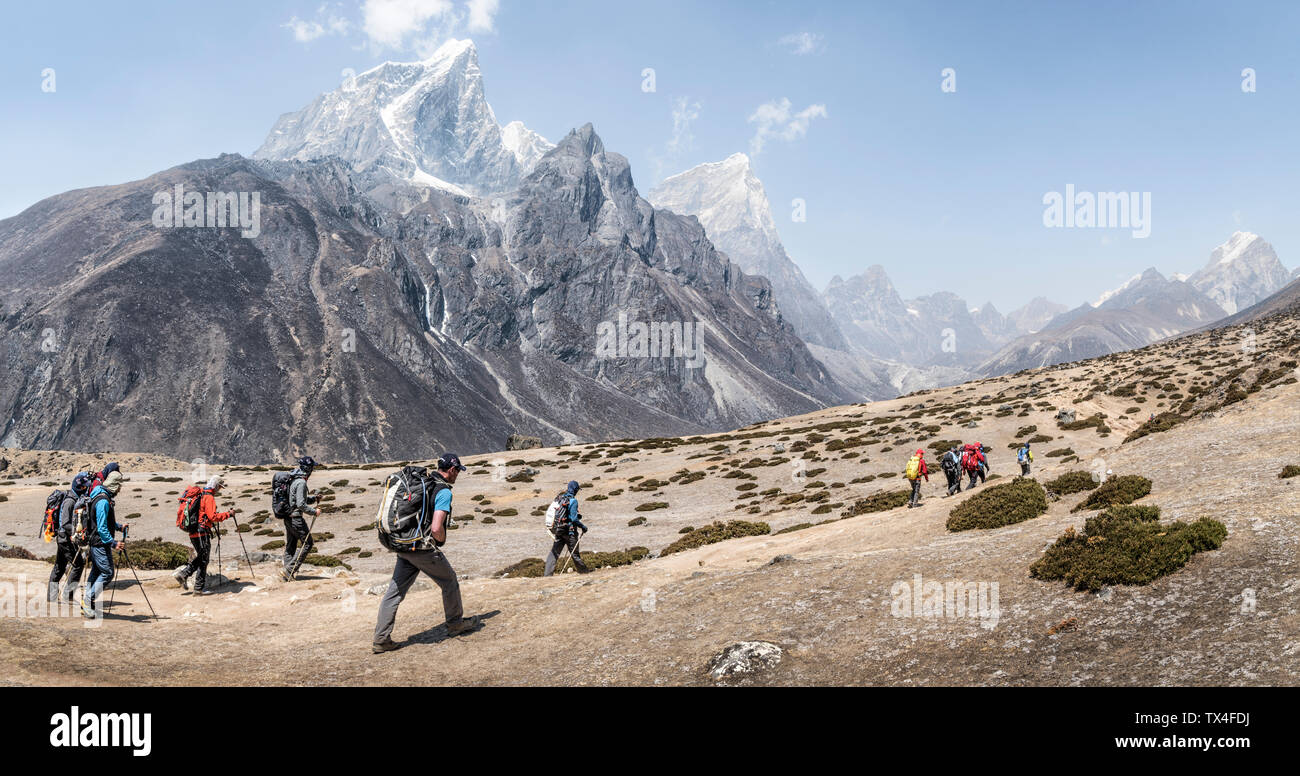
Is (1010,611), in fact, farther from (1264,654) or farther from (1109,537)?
(1264,654)

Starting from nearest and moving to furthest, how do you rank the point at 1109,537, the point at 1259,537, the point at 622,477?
the point at 1259,537, the point at 1109,537, the point at 622,477

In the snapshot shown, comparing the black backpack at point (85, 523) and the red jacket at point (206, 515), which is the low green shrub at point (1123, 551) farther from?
the red jacket at point (206, 515)

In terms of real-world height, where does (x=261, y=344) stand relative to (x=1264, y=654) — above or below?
above

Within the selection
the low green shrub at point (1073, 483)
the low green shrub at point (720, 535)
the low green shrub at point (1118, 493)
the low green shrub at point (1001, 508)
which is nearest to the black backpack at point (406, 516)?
the low green shrub at point (1001, 508)

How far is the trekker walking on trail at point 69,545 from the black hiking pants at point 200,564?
2.63m

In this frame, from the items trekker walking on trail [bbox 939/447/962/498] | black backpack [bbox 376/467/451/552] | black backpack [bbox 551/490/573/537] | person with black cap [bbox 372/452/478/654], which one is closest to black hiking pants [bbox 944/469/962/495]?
trekker walking on trail [bbox 939/447/962/498]

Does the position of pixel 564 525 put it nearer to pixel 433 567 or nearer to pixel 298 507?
pixel 298 507

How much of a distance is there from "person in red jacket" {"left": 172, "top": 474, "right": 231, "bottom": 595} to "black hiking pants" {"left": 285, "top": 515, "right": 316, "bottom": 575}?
5.18ft

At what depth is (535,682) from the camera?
A: 9.71 m
